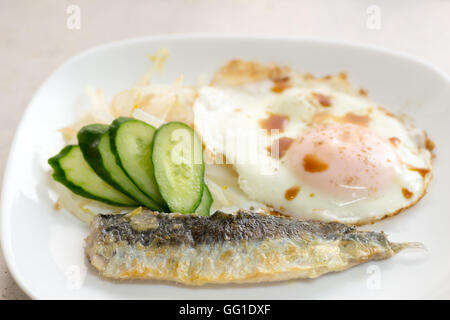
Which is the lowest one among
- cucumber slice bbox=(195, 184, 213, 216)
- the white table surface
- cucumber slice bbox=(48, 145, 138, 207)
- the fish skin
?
the fish skin

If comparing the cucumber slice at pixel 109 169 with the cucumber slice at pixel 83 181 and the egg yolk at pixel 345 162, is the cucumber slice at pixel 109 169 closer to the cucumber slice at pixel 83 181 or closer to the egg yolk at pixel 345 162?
the cucumber slice at pixel 83 181

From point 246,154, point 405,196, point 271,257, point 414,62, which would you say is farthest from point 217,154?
point 414,62

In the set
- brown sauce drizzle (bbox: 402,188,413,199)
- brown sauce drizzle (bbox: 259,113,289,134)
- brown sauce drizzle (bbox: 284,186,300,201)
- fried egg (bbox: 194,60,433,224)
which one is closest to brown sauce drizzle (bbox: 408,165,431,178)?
fried egg (bbox: 194,60,433,224)

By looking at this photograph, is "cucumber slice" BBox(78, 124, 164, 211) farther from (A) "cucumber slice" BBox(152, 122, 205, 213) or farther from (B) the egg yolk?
(B) the egg yolk

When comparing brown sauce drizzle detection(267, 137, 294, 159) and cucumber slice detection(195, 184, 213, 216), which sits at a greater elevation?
brown sauce drizzle detection(267, 137, 294, 159)

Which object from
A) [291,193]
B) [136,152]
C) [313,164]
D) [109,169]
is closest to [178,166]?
[136,152]
